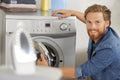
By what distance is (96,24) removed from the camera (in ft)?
5.79

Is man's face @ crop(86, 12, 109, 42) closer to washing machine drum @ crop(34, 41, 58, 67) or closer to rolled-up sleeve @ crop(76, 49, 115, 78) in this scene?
rolled-up sleeve @ crop(76, 49, 115, 78)

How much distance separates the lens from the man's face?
175cm

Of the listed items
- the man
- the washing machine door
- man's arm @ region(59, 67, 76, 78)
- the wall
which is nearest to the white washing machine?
the washing machine door

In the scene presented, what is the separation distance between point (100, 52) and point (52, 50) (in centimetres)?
55

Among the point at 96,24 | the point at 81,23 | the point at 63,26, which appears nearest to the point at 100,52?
the point at 96,24

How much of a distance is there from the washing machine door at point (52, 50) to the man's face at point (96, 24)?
1.33 feet

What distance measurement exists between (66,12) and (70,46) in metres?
0.31

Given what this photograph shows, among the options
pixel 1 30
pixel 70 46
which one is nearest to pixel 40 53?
pixel 70 46

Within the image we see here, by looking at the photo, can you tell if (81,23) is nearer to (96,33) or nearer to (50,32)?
(50,32)

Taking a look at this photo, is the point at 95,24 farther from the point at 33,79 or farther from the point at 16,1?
the point at 33,79

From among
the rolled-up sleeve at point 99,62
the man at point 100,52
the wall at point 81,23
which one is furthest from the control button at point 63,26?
the wall at point 81,23

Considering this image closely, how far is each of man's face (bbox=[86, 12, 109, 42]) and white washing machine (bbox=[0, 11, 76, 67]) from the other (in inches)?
12.7

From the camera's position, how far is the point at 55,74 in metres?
0.62

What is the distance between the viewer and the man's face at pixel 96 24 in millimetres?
1745
